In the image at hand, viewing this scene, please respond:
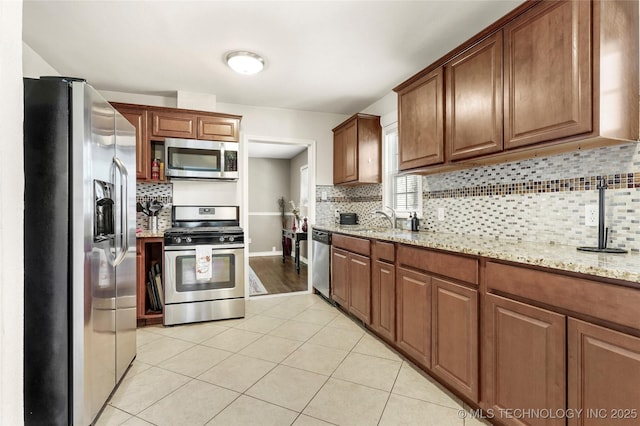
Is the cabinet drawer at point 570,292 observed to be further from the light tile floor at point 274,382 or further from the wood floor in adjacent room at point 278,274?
the wood floor in adjacent room at point 278,274

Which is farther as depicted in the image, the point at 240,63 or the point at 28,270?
the point at 240,63

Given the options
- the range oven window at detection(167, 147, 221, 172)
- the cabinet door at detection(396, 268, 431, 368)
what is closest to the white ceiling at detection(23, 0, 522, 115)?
the range oven window at detection(167, 147, 221, 172)

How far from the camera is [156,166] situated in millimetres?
3391

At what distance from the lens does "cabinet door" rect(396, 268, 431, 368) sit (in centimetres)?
203

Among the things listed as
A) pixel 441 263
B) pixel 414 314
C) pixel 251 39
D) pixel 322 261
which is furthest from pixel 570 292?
pixel 322 261

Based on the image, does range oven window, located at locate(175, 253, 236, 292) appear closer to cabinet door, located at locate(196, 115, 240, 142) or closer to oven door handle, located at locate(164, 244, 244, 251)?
oven door handle, located at locate(164, 244, 244, 251)

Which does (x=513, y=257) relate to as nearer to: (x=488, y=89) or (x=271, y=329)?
(x=488, y=89)

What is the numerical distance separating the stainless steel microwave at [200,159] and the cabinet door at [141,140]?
0.22 m

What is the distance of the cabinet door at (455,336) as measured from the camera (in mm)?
1671

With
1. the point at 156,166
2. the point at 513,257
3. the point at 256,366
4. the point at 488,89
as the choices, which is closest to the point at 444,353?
the point at 513,257

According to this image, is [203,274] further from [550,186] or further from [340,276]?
[550,186]
